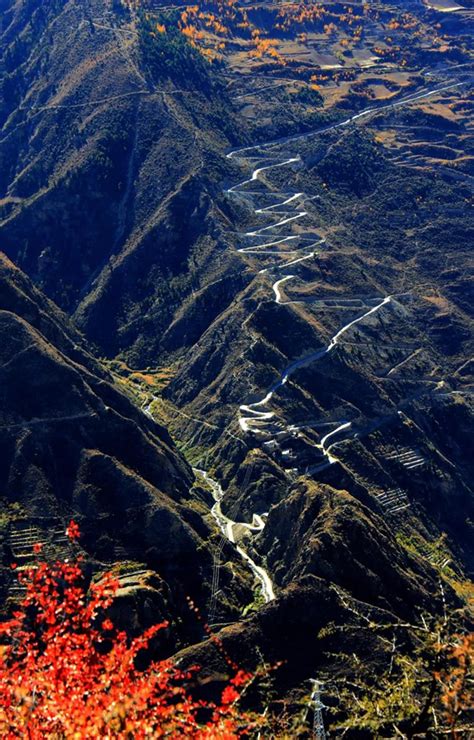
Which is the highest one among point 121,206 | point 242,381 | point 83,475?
point 83,475

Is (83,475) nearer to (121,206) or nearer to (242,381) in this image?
(242,381)

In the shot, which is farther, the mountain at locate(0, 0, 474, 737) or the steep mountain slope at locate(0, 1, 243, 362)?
the steep mountain slope at locate(0, 1, 243, 362)

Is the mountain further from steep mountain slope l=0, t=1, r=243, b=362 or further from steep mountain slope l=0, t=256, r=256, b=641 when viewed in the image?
steep mountain slope l=0, t=1, r=243, b=362

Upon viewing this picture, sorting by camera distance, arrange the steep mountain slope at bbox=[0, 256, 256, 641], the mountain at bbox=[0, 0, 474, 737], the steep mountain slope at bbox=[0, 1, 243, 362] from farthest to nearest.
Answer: the steep mountain slope at bbox=[0, 1, 243, 362]
the steep mountain slope at bbox=[0, 256, 256, 641]
the mountain at bbox=[0, 0, 474, 737]

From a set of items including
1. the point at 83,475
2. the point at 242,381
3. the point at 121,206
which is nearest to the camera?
the point at 83,475

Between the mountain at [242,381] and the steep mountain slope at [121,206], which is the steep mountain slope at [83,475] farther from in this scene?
the steep mountain slope at [121,206]

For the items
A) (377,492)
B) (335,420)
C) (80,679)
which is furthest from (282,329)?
(80,679)

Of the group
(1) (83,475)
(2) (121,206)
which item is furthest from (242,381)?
(2) (121,206)

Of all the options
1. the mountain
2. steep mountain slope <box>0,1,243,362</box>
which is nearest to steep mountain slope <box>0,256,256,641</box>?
the mountain

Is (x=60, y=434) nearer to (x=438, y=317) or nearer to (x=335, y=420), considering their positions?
(x=335, y=420)

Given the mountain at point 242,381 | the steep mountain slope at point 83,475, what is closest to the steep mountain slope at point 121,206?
the mountain at point 242,381

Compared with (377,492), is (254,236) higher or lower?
higher
